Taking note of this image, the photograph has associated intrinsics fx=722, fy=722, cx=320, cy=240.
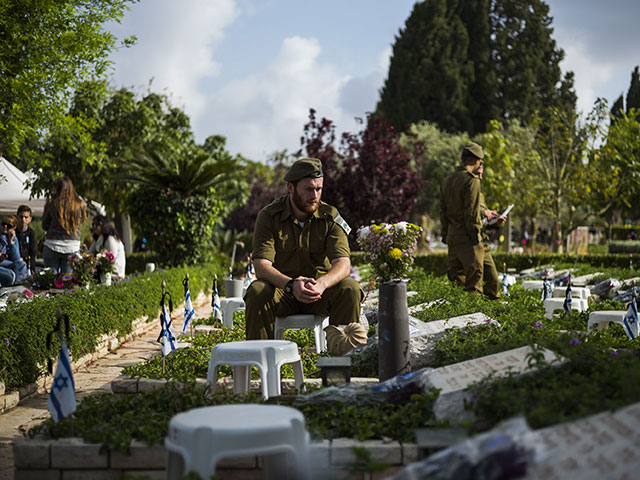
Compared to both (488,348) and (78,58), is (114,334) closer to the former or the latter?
(78,58)

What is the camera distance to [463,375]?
12.5 feet

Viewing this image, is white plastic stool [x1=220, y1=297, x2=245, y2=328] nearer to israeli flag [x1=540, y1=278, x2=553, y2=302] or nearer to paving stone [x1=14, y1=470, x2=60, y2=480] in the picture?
israeli flag [x1=540, y1=278, x2=553, y2=302]

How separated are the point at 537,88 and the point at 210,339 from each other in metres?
41.5

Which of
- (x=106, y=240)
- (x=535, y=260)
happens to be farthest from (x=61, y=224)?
(x=535, y=260)

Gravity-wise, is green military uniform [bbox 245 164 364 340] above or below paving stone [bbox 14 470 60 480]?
above

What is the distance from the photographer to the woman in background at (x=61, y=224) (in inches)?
388

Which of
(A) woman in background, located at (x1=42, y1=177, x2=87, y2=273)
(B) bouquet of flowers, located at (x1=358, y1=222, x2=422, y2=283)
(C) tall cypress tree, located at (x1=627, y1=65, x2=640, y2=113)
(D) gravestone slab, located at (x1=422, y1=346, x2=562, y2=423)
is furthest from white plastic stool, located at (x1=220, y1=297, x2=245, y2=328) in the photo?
(C) tall cypress tree, located at (x1=627, y1=65, x2=640, y2=113)

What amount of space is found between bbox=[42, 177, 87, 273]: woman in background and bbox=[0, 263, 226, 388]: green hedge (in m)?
0.97

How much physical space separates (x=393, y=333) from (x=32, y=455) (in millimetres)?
2400

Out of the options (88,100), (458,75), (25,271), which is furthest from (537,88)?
(25,271)

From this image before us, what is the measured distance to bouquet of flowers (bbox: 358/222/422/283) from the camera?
578cm

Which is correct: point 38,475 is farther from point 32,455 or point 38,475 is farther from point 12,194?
point 12,194

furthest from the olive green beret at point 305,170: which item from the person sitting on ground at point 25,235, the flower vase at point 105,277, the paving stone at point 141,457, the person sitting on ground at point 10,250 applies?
the person sitting on ground at point 25,235

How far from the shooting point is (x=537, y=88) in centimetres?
4531
